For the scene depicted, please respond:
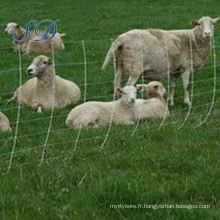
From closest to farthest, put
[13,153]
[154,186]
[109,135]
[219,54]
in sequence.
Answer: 1. [154,186]
2. [13,153]
3. [109,135]
4. [219,54]

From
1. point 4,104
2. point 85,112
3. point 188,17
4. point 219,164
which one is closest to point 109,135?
point 85,112

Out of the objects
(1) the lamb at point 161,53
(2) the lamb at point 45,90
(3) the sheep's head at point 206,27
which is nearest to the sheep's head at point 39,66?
(2) the lamb at point 45,90

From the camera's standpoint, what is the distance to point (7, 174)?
5.50m

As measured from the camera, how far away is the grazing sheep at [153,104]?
848 cm

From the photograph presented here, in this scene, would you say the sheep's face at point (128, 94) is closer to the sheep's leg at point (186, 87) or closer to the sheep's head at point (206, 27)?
the sheep's leg at point (186, 87)

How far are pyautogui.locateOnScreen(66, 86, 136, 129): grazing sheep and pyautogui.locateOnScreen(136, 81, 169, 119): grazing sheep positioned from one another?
0.21 m

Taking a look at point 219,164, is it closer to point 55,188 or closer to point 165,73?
point 55,188

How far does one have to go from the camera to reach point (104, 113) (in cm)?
802

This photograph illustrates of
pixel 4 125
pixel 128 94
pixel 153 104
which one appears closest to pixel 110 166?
pixel 4 125

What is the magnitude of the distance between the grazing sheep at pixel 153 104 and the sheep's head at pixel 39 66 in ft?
5.49

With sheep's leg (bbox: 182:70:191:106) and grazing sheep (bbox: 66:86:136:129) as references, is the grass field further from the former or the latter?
grazing sheep (bbox: 66:86:136:129)

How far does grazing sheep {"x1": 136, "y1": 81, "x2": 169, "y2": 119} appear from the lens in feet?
27.8

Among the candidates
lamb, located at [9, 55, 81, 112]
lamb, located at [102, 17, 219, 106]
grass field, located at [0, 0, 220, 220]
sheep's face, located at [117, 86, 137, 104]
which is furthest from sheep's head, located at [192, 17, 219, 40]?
lamb, located at [9, 55, 81, 112]

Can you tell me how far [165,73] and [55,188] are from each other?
5.12 metres
